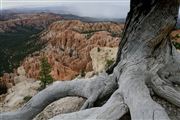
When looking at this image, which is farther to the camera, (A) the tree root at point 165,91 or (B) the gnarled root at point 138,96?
(A) the tree root at point 165,91

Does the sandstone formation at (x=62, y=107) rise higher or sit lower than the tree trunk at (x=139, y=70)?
lower

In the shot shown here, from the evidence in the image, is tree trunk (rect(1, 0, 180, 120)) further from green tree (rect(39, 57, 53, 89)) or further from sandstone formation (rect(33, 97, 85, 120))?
green tree (rect(39, 57, 53, 89))

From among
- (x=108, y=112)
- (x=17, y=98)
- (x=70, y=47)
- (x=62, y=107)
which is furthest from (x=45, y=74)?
(x=70, y=47)

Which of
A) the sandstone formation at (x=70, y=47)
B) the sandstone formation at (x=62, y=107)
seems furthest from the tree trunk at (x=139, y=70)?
the sandstone formation at (x=70, y=47)

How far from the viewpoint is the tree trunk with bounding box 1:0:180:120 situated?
19.9 feet

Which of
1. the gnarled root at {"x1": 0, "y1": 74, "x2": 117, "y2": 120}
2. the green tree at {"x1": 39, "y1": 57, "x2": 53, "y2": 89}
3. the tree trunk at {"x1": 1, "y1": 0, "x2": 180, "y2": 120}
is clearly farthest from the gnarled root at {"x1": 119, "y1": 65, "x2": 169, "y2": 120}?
the green tree at {"x1": 39, "y1": 57, "x2": 53, "y2": 89}

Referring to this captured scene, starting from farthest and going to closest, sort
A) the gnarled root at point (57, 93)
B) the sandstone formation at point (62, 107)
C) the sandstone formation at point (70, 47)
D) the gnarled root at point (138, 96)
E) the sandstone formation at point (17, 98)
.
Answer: the sandstone formation at point (70, 47) < the sandstone formation at point (17, 98) < the sandstone formation at point (62, 107) < the gnarled root at point (57, 93) < the gnarled root at point (138, 96)

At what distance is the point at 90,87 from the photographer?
752cm

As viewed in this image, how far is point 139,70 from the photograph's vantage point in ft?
21.5

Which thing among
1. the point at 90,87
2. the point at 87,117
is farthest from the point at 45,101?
the point at 87,117

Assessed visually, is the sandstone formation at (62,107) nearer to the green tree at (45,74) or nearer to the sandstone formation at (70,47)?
the green tree at (45,74)

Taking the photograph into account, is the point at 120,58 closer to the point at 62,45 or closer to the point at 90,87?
the point at 90,87

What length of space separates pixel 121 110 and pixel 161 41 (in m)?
1.69

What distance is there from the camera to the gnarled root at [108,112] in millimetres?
5902
